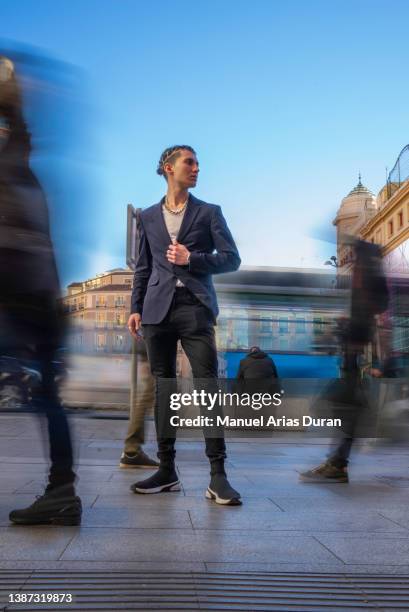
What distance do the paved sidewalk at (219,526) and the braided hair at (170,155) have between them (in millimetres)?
1604

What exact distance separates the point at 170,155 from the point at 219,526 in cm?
209

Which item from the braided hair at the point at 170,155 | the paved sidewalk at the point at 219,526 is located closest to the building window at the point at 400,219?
the paved sidewalk at the point at 219,526

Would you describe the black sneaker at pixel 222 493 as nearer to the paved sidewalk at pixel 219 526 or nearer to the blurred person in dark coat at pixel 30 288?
the paved sidewalk at pixel 219 526

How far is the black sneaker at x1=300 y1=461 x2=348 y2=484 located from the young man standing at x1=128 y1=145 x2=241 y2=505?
1.06 m

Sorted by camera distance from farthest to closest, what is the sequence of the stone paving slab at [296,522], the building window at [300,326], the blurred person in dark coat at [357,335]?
the building window at [300,326]
the blurred person in dark coat at [357,335]
the stone paving slab at [296,522]

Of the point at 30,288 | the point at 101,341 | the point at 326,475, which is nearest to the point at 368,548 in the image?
the point at 30,288

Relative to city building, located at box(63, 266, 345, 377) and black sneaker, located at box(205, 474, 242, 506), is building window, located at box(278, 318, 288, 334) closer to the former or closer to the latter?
city building, located at box(63, 266, 345, 377)

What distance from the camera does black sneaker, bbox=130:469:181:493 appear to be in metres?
3.98

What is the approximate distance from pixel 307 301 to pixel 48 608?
11926mm

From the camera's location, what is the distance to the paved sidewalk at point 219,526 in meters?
2.47

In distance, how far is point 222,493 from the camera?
12.0ft

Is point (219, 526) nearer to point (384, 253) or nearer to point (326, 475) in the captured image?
point (326, 475)

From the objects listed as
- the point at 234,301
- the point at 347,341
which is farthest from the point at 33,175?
the point at 234,301

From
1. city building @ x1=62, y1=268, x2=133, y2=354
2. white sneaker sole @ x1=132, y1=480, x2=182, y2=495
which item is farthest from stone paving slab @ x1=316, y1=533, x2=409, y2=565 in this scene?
city building @ x1=62, y1=268, x2=133, y2=354
